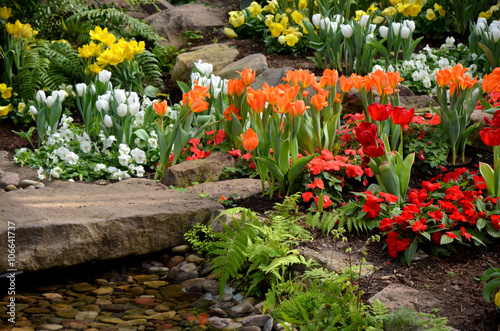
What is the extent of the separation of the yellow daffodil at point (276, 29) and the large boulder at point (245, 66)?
45cm

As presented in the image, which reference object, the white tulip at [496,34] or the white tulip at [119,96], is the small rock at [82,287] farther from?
the white tulip at [496,34]

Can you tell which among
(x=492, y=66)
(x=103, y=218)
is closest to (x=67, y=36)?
(x=103, y=218)

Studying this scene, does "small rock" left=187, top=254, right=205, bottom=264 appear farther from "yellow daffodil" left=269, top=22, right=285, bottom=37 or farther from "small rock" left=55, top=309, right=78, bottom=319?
"yellow daffodil" left=269, top=22, right=285, bottom=37

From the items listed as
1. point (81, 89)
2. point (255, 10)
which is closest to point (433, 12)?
point (255, 10)

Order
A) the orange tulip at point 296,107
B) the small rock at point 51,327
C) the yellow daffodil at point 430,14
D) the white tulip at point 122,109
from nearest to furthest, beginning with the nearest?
the small rock at point 51,327 < the orange tulip at point 296,107 < the white tulip at point 122,109 < the yellow daffodil at point 430,14

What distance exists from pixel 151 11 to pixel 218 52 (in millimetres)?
2508

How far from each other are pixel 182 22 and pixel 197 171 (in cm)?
451

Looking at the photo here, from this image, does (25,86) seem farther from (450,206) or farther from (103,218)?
(450,206)

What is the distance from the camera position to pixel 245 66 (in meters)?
6.06

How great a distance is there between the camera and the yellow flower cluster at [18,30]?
529cm

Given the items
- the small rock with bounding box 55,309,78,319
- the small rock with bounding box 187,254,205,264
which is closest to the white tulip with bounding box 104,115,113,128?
the small rock with bounding box 187,254,205,264

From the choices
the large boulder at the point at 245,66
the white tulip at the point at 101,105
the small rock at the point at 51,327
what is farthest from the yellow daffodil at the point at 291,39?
the small rock at the point at 51,327

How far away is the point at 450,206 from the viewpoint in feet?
8.75

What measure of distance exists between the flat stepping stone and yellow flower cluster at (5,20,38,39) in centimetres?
253
